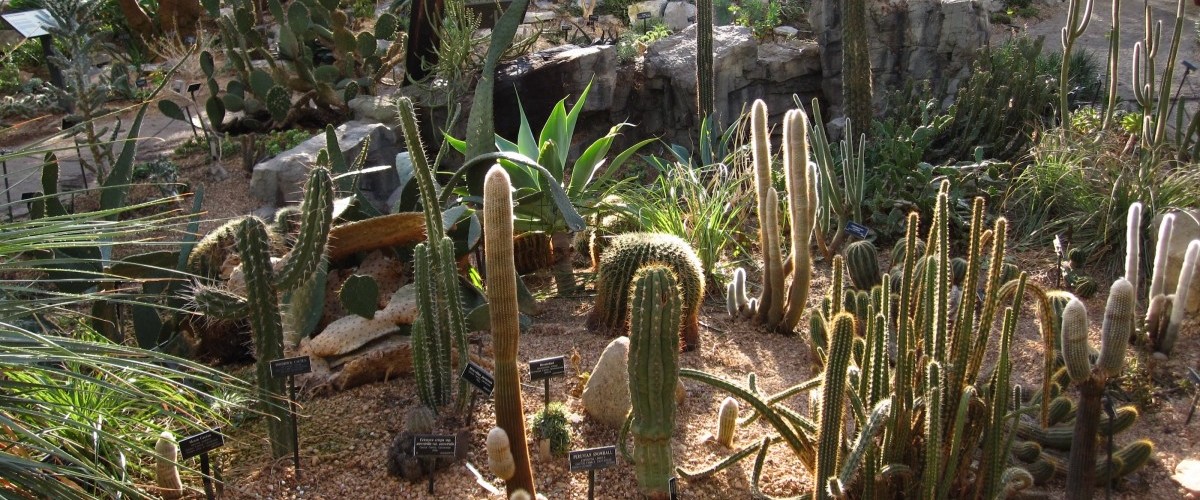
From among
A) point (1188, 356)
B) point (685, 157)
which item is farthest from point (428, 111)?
point (1188, 356)

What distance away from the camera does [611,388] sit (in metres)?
3.27

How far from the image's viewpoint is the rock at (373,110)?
716 cm

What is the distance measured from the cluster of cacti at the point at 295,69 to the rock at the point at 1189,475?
6.02 m

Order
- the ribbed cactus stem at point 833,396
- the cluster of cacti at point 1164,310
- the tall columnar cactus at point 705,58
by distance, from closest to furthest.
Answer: the ribbed cactus stem at point 833,396
the cluster of cacti at point 1164,310
the tall columnar cactus at point 705,58

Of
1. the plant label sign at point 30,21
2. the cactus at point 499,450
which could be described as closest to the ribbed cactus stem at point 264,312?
the cactus at point 499,450

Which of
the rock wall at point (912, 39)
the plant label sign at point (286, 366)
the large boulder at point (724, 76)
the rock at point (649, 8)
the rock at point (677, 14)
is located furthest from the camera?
the rock at point (677, 14)

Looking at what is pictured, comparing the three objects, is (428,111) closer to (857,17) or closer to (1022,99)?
(857,17)

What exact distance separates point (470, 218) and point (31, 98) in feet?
21.7

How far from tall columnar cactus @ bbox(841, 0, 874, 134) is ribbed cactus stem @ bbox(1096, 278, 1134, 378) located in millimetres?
4026

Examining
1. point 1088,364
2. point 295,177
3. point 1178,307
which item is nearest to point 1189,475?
point 1178,307

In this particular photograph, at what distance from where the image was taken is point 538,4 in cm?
1196

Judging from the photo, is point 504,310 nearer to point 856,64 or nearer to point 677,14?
point 856,64

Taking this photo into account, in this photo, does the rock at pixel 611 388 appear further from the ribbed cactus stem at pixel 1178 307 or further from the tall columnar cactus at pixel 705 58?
the tall columnar cactus at pixel 705 58

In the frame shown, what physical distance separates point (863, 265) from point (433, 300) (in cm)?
216
